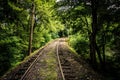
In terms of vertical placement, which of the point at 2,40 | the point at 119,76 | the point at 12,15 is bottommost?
the point at 119,76

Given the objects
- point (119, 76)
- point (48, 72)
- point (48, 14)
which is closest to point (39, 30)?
point (48, 14)

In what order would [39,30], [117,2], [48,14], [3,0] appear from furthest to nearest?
[39,30] → [48,14] → [3,0] → [117,2]

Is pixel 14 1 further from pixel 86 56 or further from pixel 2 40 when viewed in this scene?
pixel 86 56

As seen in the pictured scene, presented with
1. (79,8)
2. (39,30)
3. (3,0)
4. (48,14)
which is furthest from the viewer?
(39,30)

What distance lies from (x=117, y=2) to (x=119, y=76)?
749 cm

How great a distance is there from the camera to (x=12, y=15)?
15312 millimetres

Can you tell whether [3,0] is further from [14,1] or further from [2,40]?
[2,40]

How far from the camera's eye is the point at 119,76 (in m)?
14.8

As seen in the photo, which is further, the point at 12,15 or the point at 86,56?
the point at 86,56

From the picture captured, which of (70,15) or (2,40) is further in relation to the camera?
(70,15)

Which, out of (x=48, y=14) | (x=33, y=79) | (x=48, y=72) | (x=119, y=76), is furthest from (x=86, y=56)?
(x=33, y=79)

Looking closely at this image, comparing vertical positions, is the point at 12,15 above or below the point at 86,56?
above

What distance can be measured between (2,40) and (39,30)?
658 inches

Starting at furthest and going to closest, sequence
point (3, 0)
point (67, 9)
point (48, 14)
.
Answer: point (48, 14)
point (67, 9)
point (3, 0)
